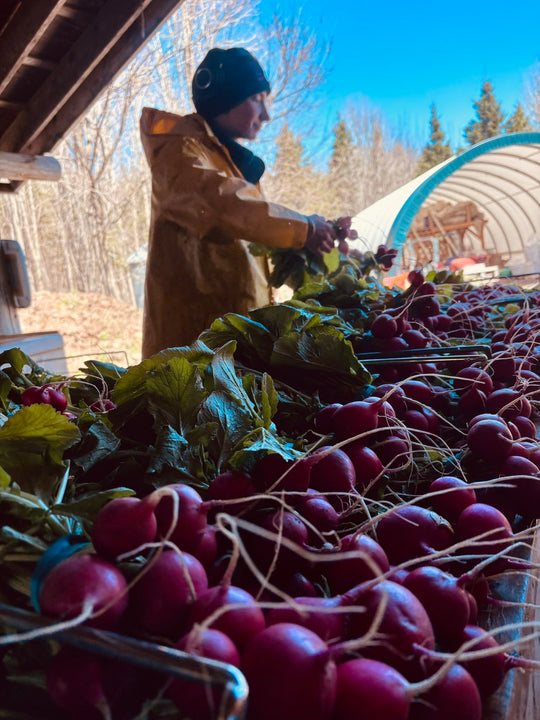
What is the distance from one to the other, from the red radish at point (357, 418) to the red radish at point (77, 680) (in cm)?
59

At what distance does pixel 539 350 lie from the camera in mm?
1695

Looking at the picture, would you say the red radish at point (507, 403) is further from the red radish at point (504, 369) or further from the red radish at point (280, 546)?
the red radish at point (280, 546)

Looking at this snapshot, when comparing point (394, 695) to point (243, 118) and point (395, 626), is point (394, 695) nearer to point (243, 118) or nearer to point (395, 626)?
point (395, 626)

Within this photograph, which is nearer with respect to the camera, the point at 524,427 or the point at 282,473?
the point at 282,473

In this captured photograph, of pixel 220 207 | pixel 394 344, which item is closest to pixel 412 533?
pixel 394 344

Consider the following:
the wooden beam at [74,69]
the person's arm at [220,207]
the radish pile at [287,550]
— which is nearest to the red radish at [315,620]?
the radish pile at [287,550]

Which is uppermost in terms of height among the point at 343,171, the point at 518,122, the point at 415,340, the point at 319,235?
the point at 518,122

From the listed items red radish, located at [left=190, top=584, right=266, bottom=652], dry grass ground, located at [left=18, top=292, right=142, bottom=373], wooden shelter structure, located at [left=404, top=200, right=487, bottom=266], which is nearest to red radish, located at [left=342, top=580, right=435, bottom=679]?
red radish, located at [left=190, top=584, right=266, bottom=652]

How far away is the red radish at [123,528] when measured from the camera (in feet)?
1.65

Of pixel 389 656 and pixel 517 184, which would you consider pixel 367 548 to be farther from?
pixel 517 184

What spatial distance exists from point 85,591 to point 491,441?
0.75 m

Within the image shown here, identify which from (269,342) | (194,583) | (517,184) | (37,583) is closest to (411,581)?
(194,583)

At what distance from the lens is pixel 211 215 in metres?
2.52

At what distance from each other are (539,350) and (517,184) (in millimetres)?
10508
